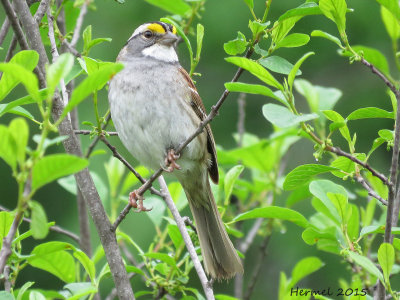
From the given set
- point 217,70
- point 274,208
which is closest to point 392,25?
point 274,208

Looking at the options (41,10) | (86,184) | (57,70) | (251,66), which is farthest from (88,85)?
(41,10)

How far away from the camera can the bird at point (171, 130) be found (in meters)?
3.59

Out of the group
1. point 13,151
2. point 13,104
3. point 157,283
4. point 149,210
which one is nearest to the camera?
point 13,151

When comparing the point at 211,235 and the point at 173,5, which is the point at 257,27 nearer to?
the point at 173,5

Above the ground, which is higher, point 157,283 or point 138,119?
point 138,119

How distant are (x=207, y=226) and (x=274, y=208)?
1.20m

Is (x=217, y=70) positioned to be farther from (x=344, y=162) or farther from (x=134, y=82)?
(x=344, y=162)

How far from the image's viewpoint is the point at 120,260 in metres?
2.78

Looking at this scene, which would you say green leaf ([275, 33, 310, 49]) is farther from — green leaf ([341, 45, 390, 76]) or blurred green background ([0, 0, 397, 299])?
blurred green background ([0, 0, 397, 299])

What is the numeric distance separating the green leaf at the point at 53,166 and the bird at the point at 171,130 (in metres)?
1.71

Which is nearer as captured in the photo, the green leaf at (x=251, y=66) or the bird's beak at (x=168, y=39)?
the green leaf at (x=251, y=66)

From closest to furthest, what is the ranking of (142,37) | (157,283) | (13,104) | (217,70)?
(13,104)
(157,283)
(142,37)
(217,70)

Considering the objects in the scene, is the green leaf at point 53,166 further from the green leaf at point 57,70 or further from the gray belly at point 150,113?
the gray belly at point 150,113

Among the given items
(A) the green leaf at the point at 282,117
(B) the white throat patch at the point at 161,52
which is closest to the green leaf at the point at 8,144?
(A) the green leaf at the point at 282,117
